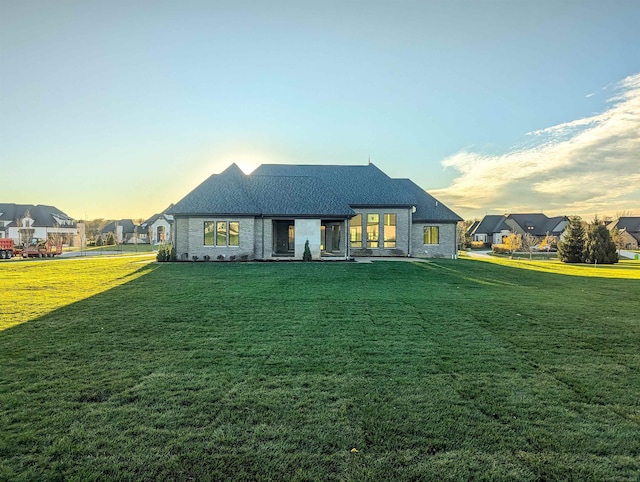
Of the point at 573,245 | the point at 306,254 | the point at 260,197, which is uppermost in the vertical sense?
the point at 260,197

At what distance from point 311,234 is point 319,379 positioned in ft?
63.8

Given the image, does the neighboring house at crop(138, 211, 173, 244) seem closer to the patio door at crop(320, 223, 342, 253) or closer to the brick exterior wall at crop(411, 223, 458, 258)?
the patio door at crop(320, 223, 342, 253)

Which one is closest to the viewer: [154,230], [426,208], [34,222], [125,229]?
[426,208]

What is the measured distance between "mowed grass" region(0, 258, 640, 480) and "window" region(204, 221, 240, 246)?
1437cm

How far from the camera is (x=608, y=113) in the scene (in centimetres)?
2103

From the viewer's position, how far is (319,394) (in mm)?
4211

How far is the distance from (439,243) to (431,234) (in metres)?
0.94

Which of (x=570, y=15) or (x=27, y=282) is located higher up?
(x=570, y=15)

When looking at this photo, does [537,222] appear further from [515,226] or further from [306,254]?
[306,254]

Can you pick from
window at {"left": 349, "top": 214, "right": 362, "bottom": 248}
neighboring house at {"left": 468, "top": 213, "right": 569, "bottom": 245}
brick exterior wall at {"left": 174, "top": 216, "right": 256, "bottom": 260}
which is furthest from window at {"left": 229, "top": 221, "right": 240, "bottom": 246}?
neighboring house at {"left": 468, "top": 213, "right": 569, "bottom": 245}

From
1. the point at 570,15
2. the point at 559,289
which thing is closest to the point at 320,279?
the point at 559,289

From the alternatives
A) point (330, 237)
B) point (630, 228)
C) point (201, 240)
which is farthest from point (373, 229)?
point (630, 228)

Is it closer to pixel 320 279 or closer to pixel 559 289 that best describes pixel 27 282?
pixel 320 279

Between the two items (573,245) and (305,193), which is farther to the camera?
(573,245)
